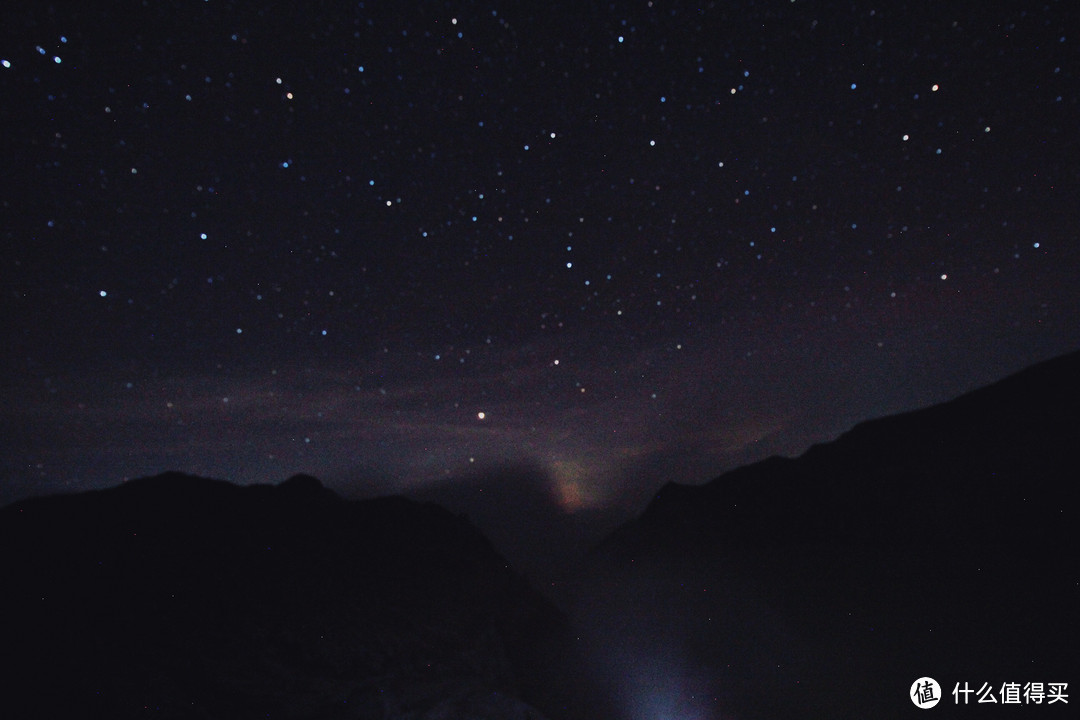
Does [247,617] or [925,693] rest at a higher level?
[247,617]

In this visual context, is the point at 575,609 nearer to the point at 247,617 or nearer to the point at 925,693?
the point at 925,693

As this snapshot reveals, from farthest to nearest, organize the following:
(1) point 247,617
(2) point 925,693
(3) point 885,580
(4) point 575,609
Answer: (4) point 575,609, (3) point 885,580, (2) point 925,693, (1) point 247,617

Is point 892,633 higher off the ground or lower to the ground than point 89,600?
lower

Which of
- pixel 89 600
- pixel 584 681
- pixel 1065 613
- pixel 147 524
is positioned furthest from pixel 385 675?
pixel 1065 613

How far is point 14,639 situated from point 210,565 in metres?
5.37

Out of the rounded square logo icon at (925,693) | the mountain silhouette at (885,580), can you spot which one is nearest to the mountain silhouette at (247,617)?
the mountain silhouette at (885,580)

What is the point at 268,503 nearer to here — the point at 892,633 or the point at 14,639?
the point at 14,639

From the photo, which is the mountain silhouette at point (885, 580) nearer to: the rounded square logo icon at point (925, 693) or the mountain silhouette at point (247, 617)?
the rounded square logo icon at point (925, 693)

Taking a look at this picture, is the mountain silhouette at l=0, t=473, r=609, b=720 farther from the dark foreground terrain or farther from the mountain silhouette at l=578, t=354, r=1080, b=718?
the mountain silhouette at l=578, t=354, r=1080, b=718

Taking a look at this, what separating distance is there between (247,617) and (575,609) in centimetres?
2938

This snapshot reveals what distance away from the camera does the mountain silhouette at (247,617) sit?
10.0 m

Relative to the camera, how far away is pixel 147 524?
1631cm

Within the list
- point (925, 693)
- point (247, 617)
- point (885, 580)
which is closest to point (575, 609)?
point (885, 580)

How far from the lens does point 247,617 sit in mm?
13539
